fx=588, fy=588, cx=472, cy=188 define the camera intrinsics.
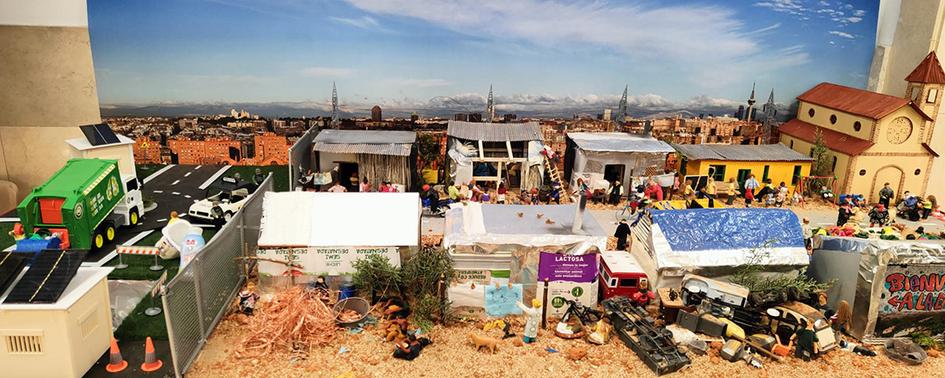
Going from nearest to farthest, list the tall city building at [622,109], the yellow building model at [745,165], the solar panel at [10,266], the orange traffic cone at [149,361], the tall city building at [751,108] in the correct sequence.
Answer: the solar panel at [10,266] < the orange traffic cone at [149,361] < the yellow building model at [745,165] < the tall city building at [622,109] < the tall city building at [751,108]

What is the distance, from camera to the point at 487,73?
2606 centimetres

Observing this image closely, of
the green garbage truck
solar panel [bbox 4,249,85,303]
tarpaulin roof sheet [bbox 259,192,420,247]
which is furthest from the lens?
the green garbage truck

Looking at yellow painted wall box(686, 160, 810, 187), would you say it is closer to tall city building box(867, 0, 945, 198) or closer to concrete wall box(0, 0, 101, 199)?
tall city building box(867, 0, 945, 198)

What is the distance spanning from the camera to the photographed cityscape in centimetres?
1211

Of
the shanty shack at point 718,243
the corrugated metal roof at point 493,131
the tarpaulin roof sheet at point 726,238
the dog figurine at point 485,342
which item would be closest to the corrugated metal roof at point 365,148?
the corrugated metal roof at point 493,131

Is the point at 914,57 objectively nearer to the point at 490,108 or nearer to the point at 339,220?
the point at 490,108

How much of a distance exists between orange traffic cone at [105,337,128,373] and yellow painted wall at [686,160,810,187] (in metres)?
20.0

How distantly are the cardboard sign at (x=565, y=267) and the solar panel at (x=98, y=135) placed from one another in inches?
583

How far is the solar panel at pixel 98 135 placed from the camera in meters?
18.7

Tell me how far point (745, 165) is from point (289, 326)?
18606mm

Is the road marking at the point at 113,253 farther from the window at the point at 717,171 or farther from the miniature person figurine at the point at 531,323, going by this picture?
the window at the point at 717,171

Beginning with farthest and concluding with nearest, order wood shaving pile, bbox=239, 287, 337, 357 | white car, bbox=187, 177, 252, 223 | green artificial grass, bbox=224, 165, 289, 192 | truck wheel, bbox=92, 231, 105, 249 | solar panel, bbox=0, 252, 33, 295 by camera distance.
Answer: green artificial grass, bbox=224, 165, 289, 192, white car, bbox=187, 177, 252, 223, truck wheel, bbox=92, 231, 105, 249, wood shaving pile, bbox=239, 287, 337, 357, solar panel, bbox=0, 252, 33, 295

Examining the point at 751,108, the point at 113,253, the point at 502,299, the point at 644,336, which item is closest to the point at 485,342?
the point at 502,299

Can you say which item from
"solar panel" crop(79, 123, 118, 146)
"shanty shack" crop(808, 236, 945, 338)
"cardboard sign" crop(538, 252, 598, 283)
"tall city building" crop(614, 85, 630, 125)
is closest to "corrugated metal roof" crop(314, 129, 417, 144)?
"solar panel" crop(79, 123, 118, 146)
